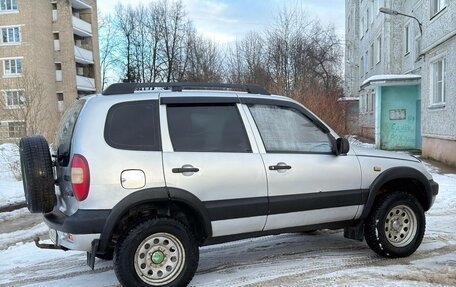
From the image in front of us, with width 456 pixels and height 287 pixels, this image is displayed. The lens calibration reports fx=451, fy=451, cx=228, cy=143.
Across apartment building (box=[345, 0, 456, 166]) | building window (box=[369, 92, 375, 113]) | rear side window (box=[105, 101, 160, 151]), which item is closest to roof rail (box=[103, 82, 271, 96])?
rear side window (box=[105, 101, 160, 151])

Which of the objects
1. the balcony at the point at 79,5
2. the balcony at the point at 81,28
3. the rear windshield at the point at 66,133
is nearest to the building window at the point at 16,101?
the rear windshield at the point at 66,133

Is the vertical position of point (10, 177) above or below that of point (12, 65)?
below

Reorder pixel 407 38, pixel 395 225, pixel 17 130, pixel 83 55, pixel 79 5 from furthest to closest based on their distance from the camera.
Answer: pixel 79 5
pixel 83 55
pixel 407 38
pixel 17 130
pixel 395 225

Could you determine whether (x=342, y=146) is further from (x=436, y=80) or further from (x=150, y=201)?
(x=436, y=80)

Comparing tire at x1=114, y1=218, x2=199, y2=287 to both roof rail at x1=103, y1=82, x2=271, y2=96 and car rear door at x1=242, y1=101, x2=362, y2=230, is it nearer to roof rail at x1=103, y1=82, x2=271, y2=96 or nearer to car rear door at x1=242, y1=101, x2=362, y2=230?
car rear door at x1=242, y1=101, x2=362, y2=230

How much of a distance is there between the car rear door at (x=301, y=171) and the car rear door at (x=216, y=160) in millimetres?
154

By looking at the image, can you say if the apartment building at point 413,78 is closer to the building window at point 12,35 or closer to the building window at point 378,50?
the building window at point 378,50

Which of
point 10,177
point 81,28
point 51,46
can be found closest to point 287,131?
point 10,177

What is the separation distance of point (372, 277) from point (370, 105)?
26.2 metres

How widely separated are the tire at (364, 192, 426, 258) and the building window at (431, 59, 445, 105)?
36.1 ft

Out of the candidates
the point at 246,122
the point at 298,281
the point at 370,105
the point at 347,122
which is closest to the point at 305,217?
the point at 298,281

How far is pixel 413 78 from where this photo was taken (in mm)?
17891

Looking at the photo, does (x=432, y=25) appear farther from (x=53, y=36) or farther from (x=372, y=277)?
(x=53, y=36)

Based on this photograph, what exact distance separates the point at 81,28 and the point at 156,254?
44.7m
